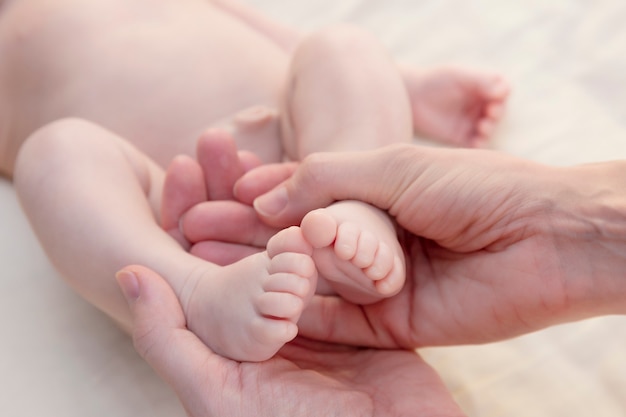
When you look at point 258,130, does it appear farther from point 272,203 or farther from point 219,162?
point 272,203

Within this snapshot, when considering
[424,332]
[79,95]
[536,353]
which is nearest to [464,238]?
[424,332]

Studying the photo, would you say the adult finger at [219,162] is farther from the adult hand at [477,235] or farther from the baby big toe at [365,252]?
the baby big toe at [365,252]

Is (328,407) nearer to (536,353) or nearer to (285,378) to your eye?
(285,378)

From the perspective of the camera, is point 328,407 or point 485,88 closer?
point 328,407

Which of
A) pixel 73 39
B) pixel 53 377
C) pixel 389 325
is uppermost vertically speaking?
pixel 73 39

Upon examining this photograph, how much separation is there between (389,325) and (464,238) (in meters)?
0.14

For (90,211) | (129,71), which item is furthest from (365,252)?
(129,71)

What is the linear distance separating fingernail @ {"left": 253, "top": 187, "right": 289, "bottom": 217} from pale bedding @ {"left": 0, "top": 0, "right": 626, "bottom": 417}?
11.2 inches

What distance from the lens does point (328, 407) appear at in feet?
2.42

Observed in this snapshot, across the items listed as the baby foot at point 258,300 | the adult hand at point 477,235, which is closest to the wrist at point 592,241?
the adult hand at point 477,235

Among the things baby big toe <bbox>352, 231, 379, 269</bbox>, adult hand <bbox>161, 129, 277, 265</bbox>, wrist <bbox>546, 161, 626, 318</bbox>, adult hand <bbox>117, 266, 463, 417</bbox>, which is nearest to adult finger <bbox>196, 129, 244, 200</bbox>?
adult hand <bbox>161, 129, 277, 265</bbox>

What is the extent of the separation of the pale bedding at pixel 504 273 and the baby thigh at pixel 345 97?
32cm

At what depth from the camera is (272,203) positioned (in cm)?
→ 90

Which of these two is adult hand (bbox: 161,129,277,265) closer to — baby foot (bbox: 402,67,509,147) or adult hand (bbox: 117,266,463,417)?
adult hand (bbox: 117,266,463,417)
